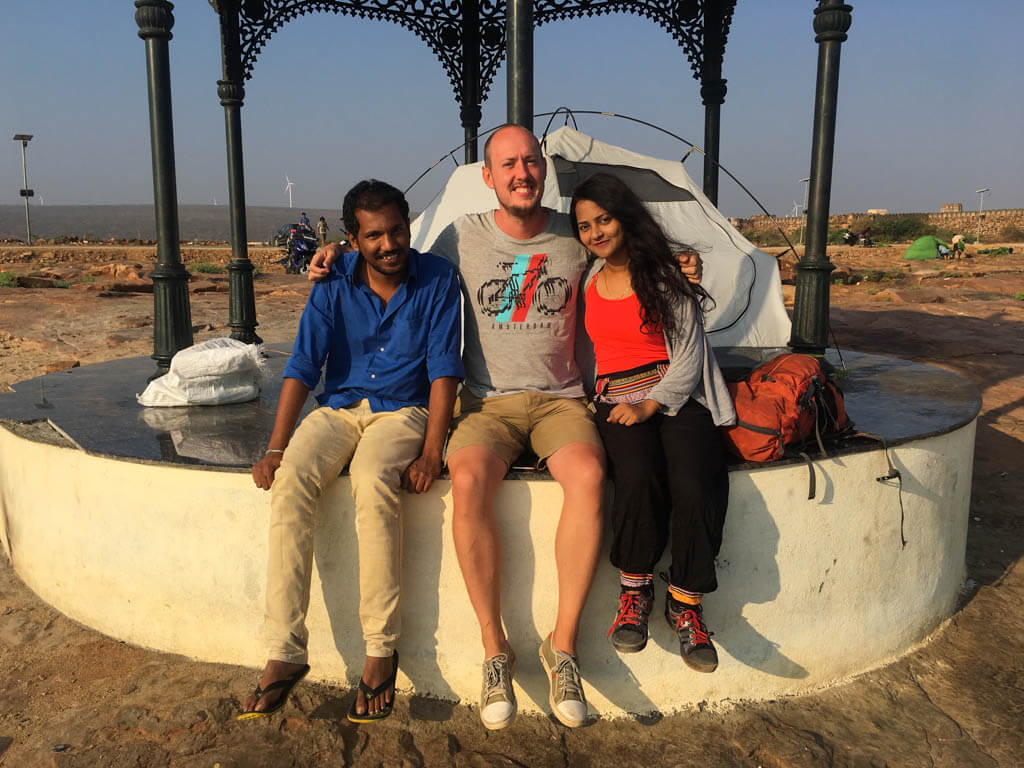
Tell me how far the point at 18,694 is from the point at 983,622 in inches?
142

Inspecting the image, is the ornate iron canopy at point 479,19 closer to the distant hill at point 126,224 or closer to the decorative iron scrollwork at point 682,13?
the decorative iron scrollwork at point 682,13

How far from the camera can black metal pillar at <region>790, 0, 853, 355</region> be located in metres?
3.78

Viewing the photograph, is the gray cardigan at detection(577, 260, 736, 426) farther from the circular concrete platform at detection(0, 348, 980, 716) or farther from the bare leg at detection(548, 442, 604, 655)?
the bare leg at detection(548, 442, 604, 655)

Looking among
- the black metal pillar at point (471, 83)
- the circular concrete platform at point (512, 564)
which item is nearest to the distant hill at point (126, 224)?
the black metal pillar at point (471, 83)

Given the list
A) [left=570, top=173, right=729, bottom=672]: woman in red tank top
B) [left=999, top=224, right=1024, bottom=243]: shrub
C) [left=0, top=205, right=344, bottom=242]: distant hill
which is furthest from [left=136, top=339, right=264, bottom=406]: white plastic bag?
[left=0, top=205, right=344, bottom=242]: distant hill

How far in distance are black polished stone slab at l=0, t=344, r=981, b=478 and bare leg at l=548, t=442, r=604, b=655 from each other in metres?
0.17

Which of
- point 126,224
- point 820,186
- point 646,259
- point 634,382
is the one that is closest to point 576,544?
point 634,382

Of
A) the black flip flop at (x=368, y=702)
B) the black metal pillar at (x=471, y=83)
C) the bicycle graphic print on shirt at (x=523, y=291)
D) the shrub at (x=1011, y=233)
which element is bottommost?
the black flip flop at (x=368, y=702)

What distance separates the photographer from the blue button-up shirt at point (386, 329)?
2.60m

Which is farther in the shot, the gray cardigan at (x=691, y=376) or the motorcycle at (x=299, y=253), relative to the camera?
the motorcycle at (x=299, y=253)

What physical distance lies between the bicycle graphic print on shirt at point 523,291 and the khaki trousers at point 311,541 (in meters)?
0.61

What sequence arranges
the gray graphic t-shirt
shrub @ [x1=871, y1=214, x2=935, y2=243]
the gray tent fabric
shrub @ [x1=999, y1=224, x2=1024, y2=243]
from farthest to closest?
shrub @ [x1=871, y1=214, x2=935, y2=243]
shrub @ [x1=999, y1=224, x2=1024, y2=243]
the gray tent fabric
the gray graphic t-shirt

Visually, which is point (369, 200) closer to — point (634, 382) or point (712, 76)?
point (634, 382)

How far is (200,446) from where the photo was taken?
2863 millimetres
